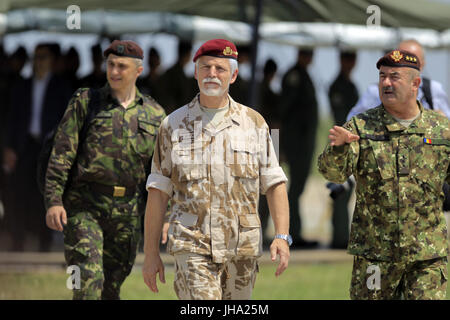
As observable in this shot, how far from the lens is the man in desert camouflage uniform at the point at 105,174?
727 cm

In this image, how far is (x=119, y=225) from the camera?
7508 millimetres

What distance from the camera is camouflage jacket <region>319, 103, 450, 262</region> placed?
6.44 metres

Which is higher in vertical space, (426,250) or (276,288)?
(426,250)

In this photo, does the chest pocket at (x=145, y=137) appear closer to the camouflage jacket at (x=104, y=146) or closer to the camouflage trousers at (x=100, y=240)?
the camouflage jacket at (x=104, y=146)

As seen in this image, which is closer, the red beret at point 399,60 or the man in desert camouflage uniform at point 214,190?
the man in desert camouflage uniform at point 214,190

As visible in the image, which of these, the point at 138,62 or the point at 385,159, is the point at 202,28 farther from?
the point at 385,159

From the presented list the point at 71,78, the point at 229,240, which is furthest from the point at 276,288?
the point at 229,240

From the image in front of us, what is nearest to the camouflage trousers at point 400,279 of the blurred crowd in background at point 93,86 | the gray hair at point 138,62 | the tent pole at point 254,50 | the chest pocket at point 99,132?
the chest pocket at point 99,132

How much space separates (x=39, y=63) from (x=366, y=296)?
6.52 m

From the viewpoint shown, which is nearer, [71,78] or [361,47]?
[71,78]

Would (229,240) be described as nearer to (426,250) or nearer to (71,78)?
(426,250)

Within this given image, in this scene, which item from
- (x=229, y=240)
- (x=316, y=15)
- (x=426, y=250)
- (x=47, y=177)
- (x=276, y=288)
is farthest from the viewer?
(x=316, y=15)

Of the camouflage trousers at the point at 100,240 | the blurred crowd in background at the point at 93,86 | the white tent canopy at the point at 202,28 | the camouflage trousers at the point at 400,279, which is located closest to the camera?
the camouflage trousers at the point at 400,279

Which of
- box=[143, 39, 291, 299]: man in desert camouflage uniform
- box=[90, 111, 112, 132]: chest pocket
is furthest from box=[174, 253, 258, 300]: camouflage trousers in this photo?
box=[90, 111, 112, 132]: chest pocket
